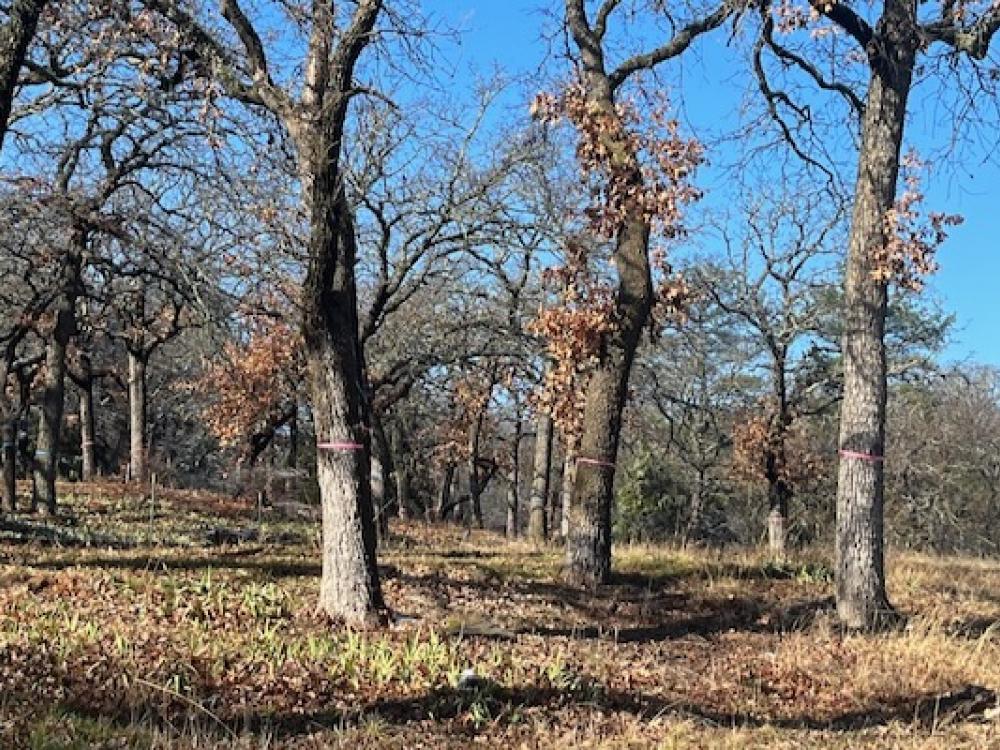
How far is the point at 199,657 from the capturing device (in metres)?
5.83

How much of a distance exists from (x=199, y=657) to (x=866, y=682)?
15.0 feet

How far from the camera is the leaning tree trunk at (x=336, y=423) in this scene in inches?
288

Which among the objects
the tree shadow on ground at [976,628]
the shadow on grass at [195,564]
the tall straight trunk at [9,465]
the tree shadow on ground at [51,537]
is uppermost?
the tall straight trunk at [9,465]

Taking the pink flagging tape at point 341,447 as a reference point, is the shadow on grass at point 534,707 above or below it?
below

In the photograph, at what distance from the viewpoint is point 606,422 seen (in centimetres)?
1027

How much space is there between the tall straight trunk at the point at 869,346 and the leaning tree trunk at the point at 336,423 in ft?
14.1

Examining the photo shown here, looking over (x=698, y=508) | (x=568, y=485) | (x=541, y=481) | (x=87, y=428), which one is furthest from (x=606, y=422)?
(x=698, y=508)

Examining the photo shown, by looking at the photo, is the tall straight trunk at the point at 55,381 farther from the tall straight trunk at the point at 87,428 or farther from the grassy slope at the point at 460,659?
the tall straight trunk at the point at 87,428

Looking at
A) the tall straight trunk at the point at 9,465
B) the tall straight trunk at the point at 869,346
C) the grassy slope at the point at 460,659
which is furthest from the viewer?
the tall straight trunk at the point at 9,465

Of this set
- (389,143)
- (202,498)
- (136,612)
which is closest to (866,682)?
(136,612)

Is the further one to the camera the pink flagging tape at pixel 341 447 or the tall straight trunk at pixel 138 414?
the tall straight trunk at pixel 138 414

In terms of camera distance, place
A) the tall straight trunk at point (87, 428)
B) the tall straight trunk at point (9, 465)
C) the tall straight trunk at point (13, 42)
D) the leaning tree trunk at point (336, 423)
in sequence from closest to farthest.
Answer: the tall straight trunk at point (13, 42) → the leaning tree trunk at point (336, 423) → the tall straight trunk at point (9, 465) → the tall straight trunk at point (87, 428)

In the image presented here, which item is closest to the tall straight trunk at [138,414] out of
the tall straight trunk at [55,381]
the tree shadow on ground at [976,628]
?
the tall straight trunk at [55,381]

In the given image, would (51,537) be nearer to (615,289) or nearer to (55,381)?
(55,381)
